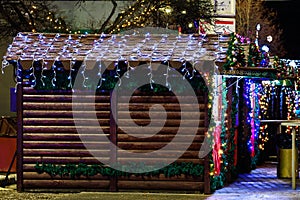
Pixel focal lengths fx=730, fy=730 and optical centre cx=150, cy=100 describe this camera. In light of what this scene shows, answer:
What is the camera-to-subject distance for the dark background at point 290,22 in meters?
42.8

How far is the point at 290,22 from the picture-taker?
43719 mm

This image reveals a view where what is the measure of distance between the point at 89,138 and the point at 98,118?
15.8 inches

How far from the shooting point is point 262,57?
653 inches

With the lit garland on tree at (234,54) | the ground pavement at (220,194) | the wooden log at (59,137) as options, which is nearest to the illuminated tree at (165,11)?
the lit garland on tree at (234,54)

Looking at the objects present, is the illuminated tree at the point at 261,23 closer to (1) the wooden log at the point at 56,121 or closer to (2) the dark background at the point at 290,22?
(2) the dark background at the point at 290,22

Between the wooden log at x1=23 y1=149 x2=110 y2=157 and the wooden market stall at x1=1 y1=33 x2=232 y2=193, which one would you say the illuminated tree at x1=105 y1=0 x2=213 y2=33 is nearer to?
the wooden market stall at x1=1 y1=33 x2=232 y2=193

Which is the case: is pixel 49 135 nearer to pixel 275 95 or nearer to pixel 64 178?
pixel 64 178

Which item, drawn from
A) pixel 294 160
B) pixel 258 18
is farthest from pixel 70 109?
pixel 258 18

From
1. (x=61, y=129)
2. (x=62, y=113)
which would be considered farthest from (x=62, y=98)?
(x=61, y=129)

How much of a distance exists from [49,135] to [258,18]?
93.7ft

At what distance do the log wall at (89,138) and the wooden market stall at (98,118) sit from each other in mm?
18

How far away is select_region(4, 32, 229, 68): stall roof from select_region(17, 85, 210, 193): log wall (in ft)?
2.40

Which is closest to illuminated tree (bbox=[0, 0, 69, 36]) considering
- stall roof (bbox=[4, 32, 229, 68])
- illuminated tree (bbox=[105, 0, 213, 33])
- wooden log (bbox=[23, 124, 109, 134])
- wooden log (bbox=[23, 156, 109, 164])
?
illuminated tree (bbox=[105, 0, 213, 33])

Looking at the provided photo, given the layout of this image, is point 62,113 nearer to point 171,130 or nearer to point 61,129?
point 61,129
